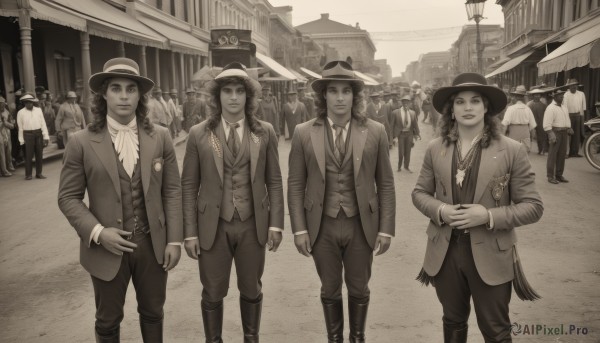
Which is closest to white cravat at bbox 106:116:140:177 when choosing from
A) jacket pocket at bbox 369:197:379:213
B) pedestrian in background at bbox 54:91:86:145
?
jacket pocket at bbox 369:197:379:213

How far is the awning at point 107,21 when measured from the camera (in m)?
14.5

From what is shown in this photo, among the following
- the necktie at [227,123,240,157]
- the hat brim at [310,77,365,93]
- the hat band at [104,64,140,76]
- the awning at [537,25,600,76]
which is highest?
the awning at [537,25,600,76]

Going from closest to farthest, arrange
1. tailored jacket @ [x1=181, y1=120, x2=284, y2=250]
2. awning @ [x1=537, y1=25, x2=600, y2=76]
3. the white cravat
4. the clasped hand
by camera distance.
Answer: the clasped hand
the white cravat
tailored jacket @ [x1=181, y1=120, x2=284, y2=250]
awning @ [x1=537, y1=25, x2=600, y2=76]

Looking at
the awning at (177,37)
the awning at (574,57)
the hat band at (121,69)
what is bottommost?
the hat band at (121,69)

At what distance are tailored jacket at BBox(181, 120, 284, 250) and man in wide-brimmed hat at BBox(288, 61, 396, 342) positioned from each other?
0.19m

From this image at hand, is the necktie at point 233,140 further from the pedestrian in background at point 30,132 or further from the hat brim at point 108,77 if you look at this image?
the pedestrian in background at point 30,132

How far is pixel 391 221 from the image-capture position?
371cm

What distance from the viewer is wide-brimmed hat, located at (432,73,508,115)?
3.13 metres

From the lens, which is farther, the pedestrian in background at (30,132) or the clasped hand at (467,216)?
the pedestrian in background at (30,132)

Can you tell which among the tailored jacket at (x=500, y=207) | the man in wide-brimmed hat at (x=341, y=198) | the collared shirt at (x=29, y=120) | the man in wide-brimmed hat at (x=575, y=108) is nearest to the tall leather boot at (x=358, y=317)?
the man in wide-brimmed hat at (x=341, y=198)

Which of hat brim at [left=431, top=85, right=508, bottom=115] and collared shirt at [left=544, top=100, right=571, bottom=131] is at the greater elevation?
hat brim at [left=431, top=85, right=508, bottom=115]

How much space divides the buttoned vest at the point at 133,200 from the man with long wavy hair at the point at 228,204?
0.36 meters

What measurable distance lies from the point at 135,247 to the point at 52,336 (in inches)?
60.1

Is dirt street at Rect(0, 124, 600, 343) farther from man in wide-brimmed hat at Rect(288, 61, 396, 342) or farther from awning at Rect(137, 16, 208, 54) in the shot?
awning at Rect(137, 16, 208, 54)
